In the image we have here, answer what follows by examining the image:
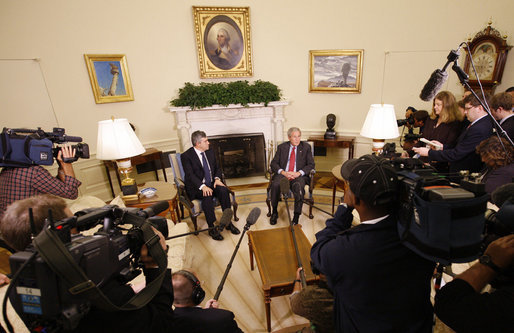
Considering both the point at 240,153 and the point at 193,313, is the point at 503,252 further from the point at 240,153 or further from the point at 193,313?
the point at 240,153

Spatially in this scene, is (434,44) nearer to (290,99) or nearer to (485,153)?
(290,99)

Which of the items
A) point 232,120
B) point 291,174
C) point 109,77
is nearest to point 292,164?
point 291,174

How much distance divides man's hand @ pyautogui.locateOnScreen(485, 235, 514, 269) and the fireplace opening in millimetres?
4403

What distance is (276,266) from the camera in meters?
2.21

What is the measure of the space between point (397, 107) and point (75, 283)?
551cm

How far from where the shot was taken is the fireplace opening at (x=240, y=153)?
5.09 m

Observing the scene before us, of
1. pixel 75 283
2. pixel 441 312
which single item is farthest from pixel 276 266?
pixel 75 283

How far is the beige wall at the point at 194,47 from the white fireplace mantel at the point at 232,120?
42 centimetres

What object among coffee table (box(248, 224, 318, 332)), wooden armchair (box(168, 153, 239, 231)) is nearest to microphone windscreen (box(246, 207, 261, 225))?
coffee table (box(248, 224, 318, 332))

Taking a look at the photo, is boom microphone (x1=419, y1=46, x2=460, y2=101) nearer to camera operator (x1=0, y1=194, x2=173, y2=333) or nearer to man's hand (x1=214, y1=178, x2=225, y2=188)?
camera operator (x1=0, y1=194, x2=173, y2=333)

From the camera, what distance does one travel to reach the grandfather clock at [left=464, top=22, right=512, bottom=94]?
3.76 meters

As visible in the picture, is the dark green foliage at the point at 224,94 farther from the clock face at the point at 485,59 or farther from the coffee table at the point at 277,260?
the clock face at the point at 485,59

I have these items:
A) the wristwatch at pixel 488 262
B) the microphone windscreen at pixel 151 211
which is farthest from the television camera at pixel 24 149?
the wristwatch at pixel 488 262

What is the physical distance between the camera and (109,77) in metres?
4.44
